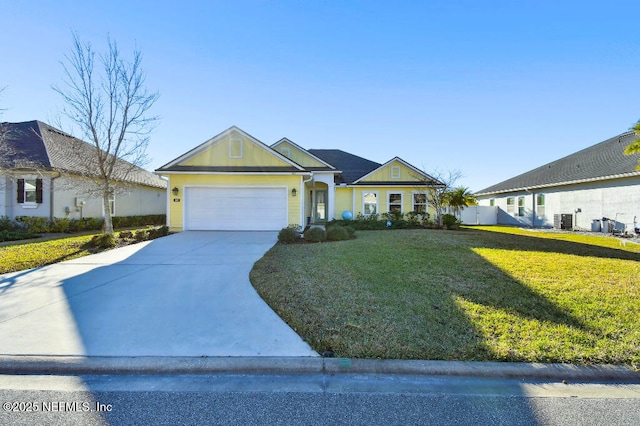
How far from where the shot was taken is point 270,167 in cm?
1443

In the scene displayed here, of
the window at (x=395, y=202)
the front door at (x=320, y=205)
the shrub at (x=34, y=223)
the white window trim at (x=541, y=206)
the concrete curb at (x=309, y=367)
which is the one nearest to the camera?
the concrete curb at (x=309, y=367)

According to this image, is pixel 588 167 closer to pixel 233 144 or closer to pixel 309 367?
pixel 233 144

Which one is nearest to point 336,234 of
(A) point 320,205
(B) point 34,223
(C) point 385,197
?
(C) point 385,197

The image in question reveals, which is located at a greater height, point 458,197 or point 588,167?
point 588,167

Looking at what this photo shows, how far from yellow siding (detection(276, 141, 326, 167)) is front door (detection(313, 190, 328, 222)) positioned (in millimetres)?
2140

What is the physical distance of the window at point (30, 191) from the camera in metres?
14.6

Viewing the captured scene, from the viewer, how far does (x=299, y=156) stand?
19328mm

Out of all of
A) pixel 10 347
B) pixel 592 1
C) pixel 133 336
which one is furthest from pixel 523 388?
pixel 592 1

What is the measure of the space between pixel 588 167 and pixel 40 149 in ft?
104

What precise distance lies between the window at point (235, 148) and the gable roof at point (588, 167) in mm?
19332

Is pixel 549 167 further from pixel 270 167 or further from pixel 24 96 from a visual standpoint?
pixel 24 96

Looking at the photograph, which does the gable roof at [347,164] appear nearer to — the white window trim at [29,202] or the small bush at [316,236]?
the small bush at [316,236]

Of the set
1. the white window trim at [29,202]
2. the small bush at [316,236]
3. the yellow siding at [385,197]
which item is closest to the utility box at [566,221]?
the yellow siding at [385,197]

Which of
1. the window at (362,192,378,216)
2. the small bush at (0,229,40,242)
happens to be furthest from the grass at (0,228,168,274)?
the window at (362,192,378,216)
